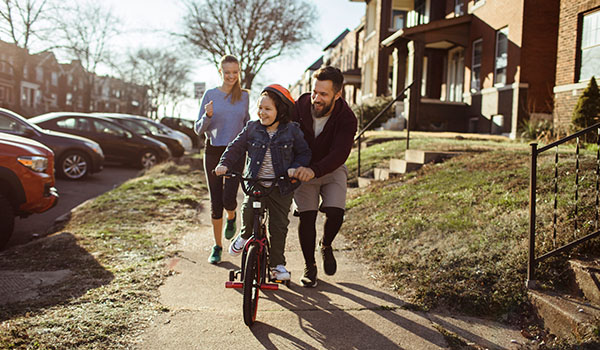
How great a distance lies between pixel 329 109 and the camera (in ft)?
14.2

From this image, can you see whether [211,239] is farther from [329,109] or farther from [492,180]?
[492,180]

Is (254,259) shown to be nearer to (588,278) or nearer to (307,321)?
(307,321)

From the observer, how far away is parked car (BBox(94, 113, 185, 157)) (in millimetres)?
17219

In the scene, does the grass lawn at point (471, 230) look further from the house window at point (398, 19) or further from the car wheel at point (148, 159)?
the house window at point (398, 19)

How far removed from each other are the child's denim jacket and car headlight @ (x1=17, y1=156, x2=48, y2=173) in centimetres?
341

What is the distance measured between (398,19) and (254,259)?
24.7 m

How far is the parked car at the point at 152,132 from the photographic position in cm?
1722

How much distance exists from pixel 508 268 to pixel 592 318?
3.26 ft

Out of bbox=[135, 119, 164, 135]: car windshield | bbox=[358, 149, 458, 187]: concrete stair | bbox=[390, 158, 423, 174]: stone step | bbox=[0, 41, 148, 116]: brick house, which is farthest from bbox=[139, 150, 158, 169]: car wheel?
bbox=[0, 41, 148, 116]: brick house

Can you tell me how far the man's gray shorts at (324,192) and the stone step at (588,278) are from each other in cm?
184

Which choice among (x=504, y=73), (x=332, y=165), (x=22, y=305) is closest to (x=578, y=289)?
(x=332, y=165)

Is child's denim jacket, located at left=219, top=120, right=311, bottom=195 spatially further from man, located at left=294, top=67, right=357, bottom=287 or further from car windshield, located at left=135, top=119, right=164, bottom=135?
car windshield, located at left=135, top=119, right=164, bottom=135

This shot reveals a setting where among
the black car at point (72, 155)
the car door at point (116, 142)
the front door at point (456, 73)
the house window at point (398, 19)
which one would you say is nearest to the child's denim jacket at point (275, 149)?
the black car at point (72, 155)

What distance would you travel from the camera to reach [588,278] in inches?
147
